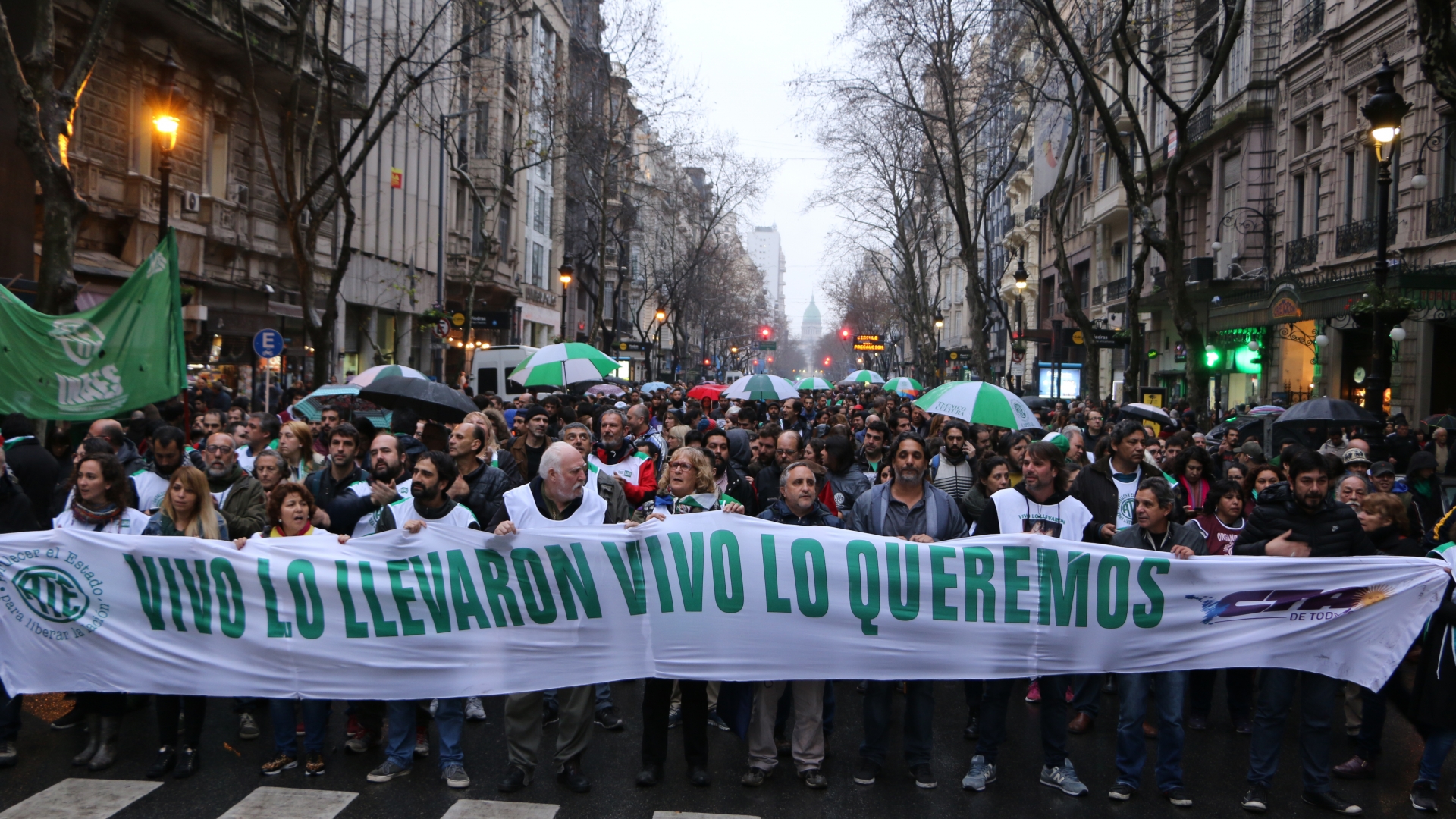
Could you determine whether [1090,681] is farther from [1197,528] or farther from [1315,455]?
[1315,455]

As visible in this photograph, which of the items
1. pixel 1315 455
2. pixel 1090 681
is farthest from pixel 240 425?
pixel 1315 455

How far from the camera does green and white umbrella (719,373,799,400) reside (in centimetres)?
1919

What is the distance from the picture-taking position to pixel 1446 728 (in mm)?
6227

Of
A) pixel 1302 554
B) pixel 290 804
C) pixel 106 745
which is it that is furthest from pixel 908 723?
pixel 106 745

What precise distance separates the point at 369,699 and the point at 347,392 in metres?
9.00

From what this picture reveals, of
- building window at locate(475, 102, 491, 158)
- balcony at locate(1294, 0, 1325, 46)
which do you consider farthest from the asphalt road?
building window at locate(475, 102, 491, 158)

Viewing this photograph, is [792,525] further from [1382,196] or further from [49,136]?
[1382,196]

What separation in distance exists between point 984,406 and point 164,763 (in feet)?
23.7

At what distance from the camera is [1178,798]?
20.5ft

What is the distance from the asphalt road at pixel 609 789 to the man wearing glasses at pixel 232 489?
1.24 m

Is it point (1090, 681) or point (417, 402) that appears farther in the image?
point (417, 402)

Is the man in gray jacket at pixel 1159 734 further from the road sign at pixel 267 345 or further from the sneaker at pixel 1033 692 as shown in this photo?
the road sign at pixel 267 345

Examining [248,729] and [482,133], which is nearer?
[248,729]

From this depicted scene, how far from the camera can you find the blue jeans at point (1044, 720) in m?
6.46
